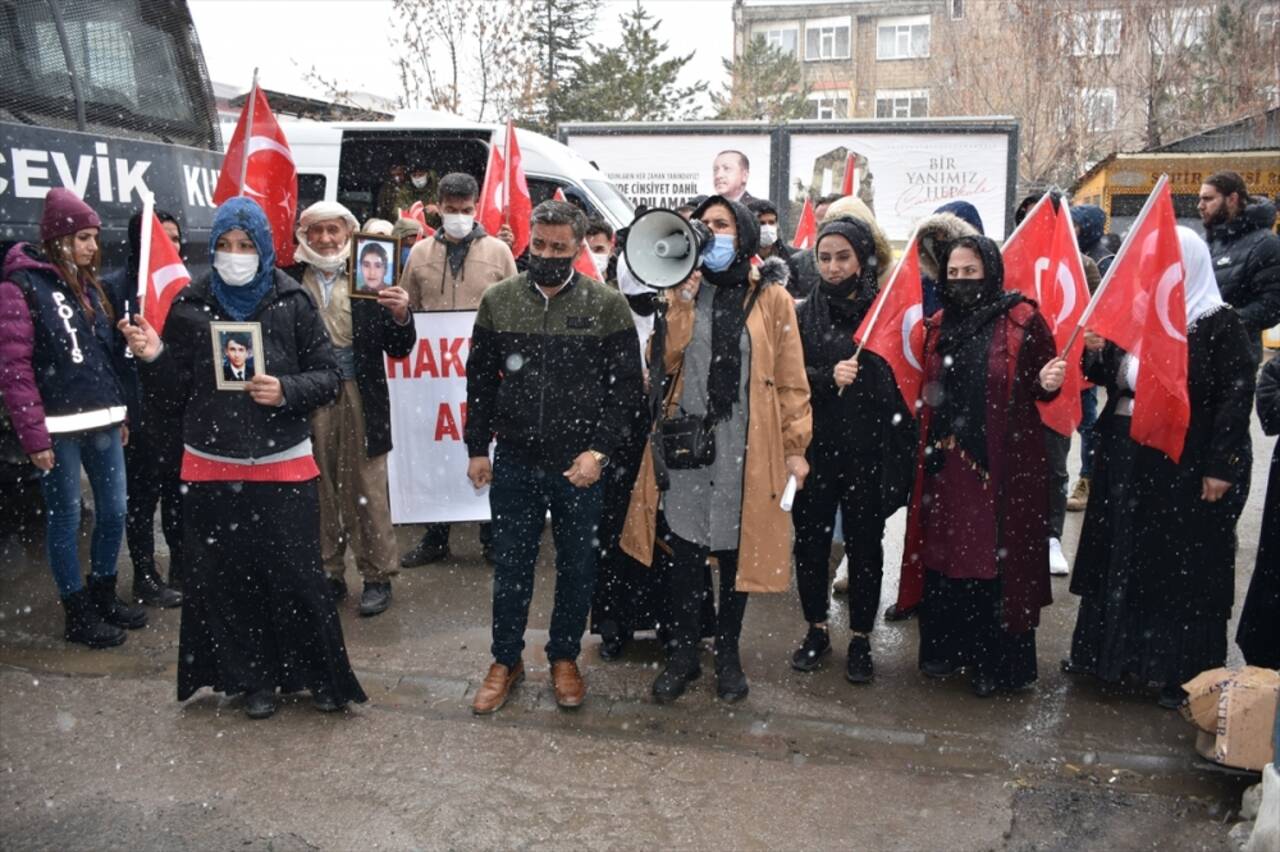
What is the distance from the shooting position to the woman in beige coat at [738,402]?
14.3 ft

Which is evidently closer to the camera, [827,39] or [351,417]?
[351,417]

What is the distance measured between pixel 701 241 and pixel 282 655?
7.59ft

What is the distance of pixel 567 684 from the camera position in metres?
4.54

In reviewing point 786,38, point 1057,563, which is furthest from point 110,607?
point 786,38

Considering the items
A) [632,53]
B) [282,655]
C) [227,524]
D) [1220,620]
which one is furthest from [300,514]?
[632,53]

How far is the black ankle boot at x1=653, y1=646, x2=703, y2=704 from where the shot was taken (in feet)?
15.0

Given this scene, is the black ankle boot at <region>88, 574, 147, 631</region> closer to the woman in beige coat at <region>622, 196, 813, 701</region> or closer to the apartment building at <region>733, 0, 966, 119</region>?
the woman in beige coat at <region>622, 196, 813, 701</region>

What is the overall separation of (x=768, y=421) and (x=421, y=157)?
8.13 m

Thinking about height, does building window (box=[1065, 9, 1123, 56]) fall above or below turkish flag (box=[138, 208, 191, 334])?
above

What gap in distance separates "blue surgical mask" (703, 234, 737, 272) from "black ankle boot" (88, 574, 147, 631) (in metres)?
3.27

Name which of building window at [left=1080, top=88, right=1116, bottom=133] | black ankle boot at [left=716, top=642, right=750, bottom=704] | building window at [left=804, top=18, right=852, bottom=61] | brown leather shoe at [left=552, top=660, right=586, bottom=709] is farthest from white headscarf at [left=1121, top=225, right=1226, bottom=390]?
building window at [left=804, top=18, right=852, bottom=61]

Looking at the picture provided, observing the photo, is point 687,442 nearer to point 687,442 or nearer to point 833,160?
point 687,442

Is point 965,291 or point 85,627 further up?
point 965,291

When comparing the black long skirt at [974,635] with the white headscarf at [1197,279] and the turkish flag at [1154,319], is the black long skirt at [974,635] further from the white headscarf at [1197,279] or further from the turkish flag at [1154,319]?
the white headscarf at [1197,279]
